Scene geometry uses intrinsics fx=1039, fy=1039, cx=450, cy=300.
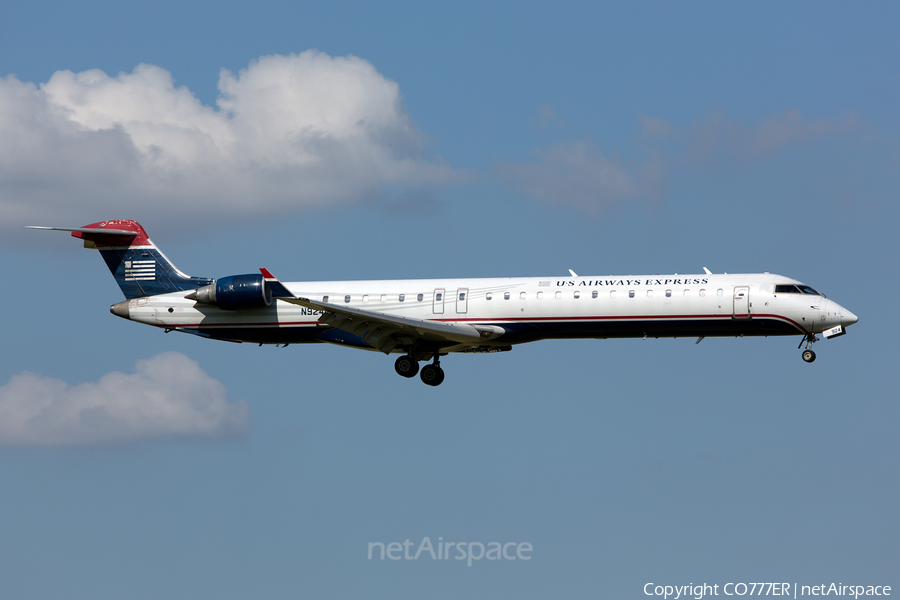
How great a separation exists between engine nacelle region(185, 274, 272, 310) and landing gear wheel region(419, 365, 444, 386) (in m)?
5.85

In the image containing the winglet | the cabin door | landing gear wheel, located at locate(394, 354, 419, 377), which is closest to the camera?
the winglet

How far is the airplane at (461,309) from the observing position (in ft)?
106

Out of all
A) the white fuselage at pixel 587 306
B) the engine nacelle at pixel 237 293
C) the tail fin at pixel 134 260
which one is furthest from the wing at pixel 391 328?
the tail fin at pixel 134 260

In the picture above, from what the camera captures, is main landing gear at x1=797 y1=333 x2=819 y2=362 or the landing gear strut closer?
main landing gear at x1=797 y1=333 x2=819 y2=362

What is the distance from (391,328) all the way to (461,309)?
244 centimetres

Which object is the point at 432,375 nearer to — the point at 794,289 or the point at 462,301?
the point at 462,301

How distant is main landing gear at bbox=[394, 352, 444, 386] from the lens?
3522cm

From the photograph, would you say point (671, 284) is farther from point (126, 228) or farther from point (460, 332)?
point (126, 228)

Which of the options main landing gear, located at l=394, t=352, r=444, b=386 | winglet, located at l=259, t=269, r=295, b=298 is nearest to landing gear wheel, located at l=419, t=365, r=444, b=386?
main landing gear, located at l=394, t=352, r=444, b=386

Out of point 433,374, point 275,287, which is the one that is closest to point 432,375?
point 433,374

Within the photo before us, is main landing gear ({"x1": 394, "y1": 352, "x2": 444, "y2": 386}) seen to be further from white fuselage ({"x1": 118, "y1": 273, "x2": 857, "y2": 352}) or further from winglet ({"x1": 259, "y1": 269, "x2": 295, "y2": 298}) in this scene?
winglet ({"x1": 259, "y1": 269, "x2": 295, "y2": 298})

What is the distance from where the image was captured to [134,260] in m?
38.3

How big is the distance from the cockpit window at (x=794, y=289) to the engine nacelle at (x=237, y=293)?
16.8 metres

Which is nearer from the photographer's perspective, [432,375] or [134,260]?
[432,375]
